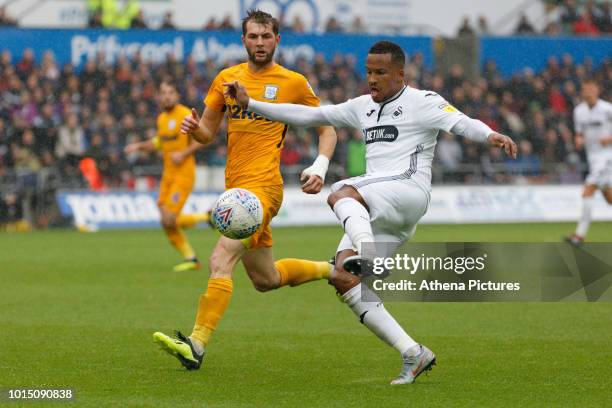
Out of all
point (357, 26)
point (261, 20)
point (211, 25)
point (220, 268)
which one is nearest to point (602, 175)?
point (261, 20)

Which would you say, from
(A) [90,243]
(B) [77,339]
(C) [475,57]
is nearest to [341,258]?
(B) [77,339]

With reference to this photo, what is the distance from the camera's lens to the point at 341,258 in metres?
7.27

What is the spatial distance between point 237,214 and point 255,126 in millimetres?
A: 946

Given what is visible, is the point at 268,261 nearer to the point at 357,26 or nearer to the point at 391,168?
the point at 391,168

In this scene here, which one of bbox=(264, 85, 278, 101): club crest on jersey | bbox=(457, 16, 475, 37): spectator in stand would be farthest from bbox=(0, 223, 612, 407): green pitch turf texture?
bbox=(457, 16, 475, 37): spectator in stand

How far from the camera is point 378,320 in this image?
Answer: 7.50 meters

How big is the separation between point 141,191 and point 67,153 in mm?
1812

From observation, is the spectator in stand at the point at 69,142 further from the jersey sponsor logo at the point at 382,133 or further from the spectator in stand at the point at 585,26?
the jersey sponsor logo at the point at 382,133

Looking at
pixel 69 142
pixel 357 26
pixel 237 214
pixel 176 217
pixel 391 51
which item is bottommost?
pixel 69 142

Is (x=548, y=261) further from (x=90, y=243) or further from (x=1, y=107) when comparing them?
(x=1, y=107)

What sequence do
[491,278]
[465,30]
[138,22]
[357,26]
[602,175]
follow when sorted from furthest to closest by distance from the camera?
1. [465,30]
2. [357,26]
3. [138,22]
4. [602,175]
5. [491,278]

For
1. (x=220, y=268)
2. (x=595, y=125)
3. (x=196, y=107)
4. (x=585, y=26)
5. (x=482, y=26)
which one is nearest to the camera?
(x=220, y=268)

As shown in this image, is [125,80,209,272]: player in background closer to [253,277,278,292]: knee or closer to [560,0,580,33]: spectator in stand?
[253,277,278,292]: knee

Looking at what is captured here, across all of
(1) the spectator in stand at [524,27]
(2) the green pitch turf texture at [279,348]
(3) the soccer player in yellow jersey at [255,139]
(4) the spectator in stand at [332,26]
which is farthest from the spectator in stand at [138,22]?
(3) the soccer player in yellow jersey at [255,139]
